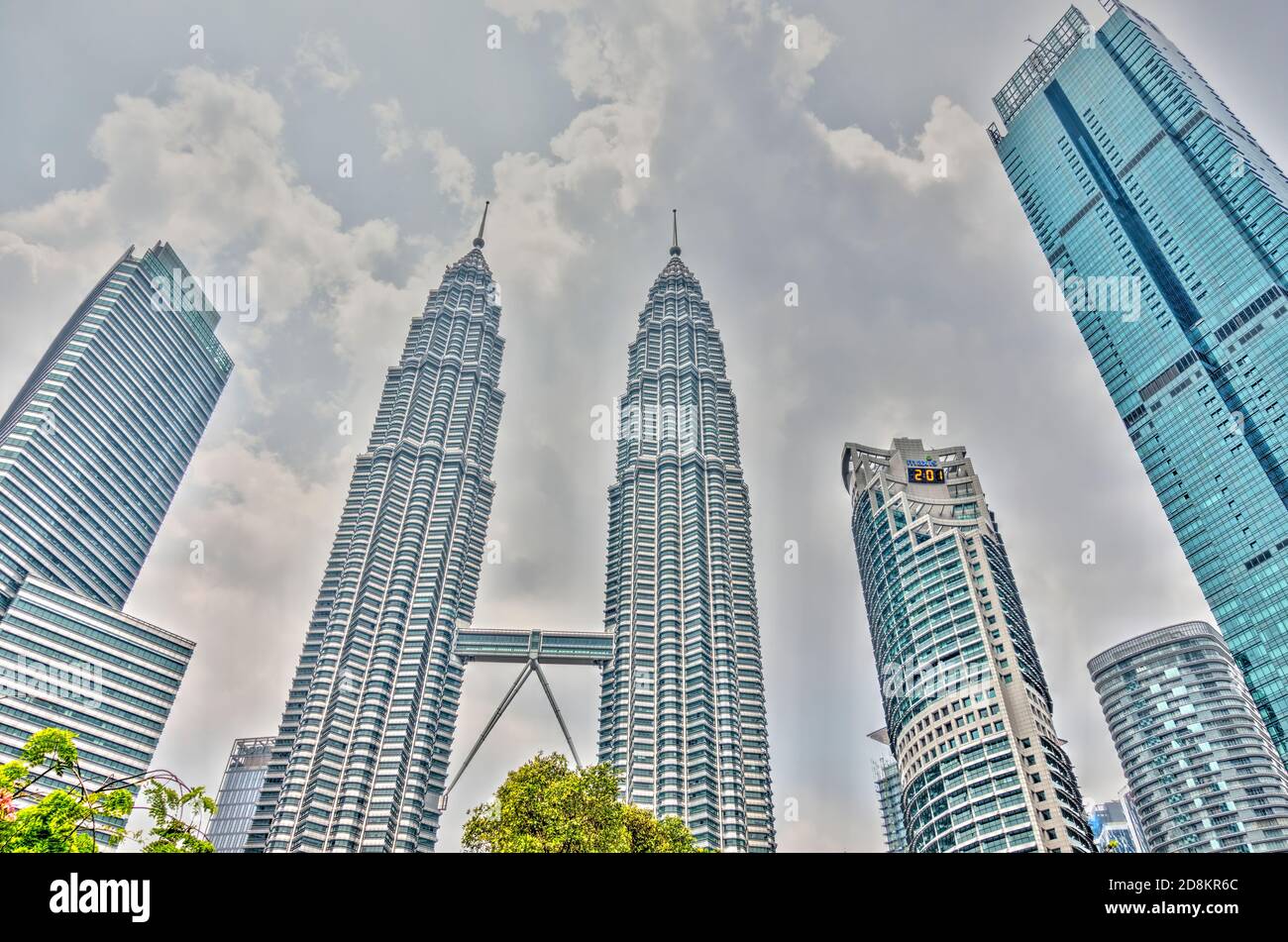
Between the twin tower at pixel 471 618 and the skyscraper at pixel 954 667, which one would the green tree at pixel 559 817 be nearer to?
the skyscraper at pixel 954 667

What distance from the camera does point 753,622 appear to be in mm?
147125

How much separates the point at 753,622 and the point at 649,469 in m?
38.3

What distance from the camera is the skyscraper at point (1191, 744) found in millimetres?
150375

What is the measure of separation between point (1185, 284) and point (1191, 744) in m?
94.2

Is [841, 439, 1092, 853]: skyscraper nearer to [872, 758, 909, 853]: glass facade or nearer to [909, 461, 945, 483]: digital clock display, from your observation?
[909, 461, 945, 483]: digital clock display

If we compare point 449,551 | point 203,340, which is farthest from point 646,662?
point 203,340

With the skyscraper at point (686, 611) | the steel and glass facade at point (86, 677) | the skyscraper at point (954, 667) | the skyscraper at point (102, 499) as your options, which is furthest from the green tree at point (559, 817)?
the skyscraper at point (102, 499)

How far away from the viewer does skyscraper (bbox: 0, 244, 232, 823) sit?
111250 millimetres

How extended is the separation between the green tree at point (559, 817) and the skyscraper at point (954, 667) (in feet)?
194

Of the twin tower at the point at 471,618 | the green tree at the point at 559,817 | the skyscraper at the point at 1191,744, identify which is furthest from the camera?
the skyscraper at the point at 1191,744

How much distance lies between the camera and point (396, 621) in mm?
139125

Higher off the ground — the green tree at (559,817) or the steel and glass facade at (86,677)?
the steel and glass facade at (86,677)

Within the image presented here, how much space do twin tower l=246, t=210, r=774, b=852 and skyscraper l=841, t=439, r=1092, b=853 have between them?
88.3 feet

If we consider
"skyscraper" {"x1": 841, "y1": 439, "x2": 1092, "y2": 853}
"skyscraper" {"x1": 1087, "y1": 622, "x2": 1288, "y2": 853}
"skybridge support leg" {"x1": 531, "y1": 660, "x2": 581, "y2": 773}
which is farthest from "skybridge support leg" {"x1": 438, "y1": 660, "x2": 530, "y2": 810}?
"skyscraper" {"x1": 1087, "y1": 622, "x2": 1288, "y2": 853}
